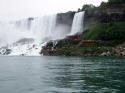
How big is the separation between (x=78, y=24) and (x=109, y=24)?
1826 cm

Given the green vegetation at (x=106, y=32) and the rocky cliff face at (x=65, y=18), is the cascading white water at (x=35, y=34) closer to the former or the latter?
the rocky cliff face at (x=65, y=18)

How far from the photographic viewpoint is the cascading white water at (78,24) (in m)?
168

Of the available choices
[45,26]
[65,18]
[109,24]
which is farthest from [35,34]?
[109,24]

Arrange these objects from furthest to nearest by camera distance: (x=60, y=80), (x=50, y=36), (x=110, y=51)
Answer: (x=50, y=36) → (x=110, y=51) → (x=60, y=80)

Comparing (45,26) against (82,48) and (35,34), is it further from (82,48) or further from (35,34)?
(82,48)

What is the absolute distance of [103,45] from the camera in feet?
459

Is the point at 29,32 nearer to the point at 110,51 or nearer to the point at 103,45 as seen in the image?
the point at 103,45

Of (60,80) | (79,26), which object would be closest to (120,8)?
(79,26)

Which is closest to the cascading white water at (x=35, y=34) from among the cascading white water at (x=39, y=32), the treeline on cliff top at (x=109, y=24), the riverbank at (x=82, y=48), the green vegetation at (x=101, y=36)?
the cascading white water at (x=39, y=32)

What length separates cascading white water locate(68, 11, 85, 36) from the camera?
16812cm

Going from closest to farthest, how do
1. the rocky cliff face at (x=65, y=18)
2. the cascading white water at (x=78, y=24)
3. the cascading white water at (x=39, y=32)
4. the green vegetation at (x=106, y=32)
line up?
the green vegetation at (x=106, y=32)
the cascading white water at (x=39, y=32)
the cascading white water at (x=78, y=24)
the rocky cliff face at (x=65, y=18)

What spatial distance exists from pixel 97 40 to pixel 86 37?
709cm

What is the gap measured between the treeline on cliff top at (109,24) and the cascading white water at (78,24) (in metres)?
3.84

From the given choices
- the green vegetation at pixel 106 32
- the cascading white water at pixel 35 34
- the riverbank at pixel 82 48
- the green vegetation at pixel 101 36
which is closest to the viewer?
the riverbank at pixel 82 48
